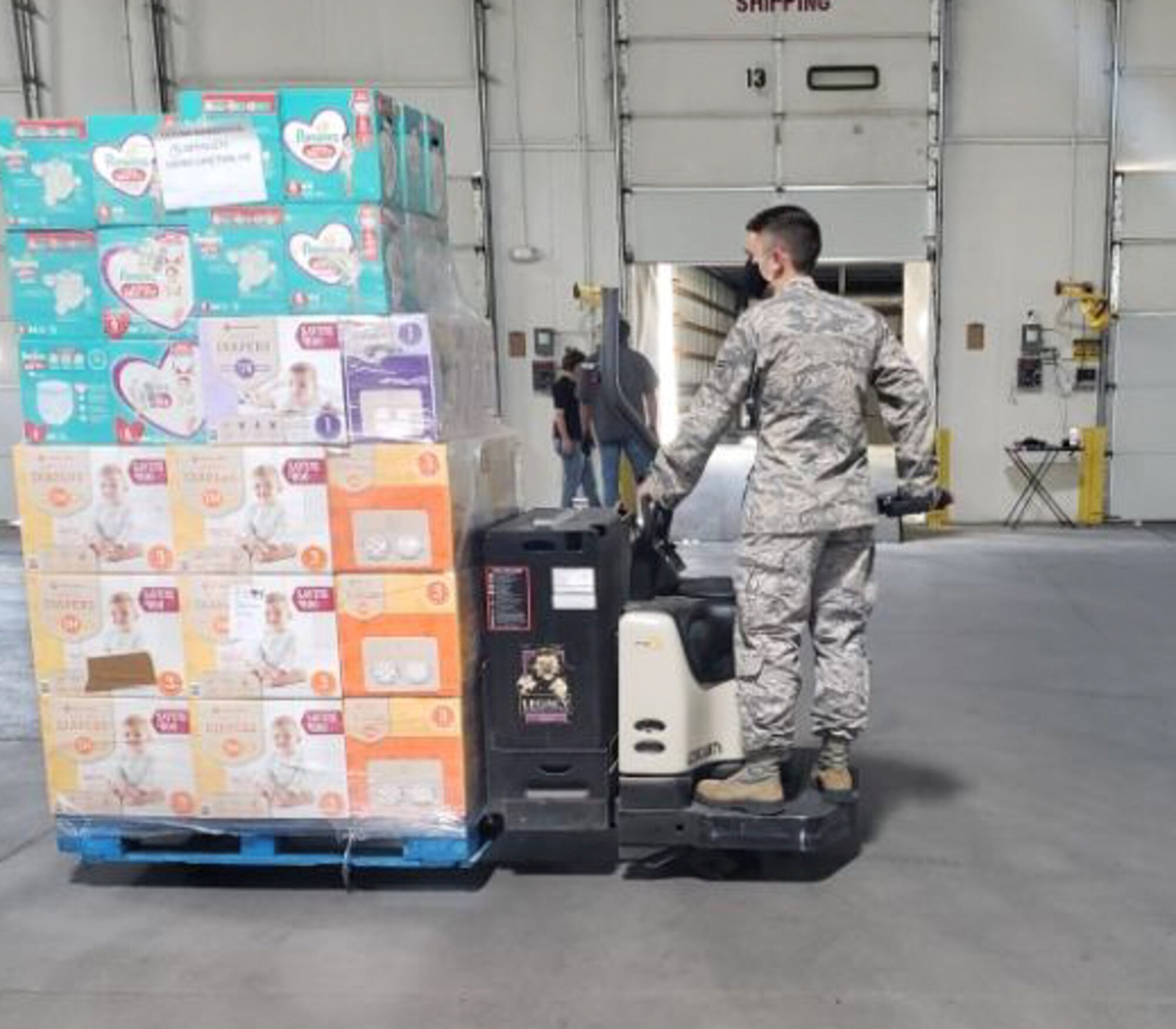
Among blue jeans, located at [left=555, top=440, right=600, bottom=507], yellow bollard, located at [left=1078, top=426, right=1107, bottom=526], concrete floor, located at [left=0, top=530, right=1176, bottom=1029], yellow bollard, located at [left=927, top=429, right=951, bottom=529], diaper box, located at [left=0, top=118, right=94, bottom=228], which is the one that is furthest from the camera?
yellow bollard, located at [left=927, top=429, right=951, bottom=529]

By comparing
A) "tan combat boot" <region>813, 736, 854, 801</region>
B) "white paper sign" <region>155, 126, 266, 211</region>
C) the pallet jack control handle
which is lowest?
"tan combat boot" <region>813, 736, 854, 801</region>

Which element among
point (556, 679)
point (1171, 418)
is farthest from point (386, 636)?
point (1171, 418)

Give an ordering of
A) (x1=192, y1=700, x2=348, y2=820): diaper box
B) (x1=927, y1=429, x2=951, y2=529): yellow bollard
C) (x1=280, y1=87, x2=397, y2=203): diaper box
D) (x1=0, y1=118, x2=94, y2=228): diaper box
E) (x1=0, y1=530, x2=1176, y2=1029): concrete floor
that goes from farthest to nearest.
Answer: (x1=927, y1=429, x2=951, y2=529): yellow bollard, (x1=192, y1=700, x2=348, y2=820): diaper box, (x1=0, y1=118, x2=94, y2=228): diaper box, (x1=280, y1=87, x2=397, y2=203): diaper box, (x1=0, y1=530, x2=1176, y2=1029): concrete floor

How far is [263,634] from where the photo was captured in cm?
302

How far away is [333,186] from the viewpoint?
2850 mm

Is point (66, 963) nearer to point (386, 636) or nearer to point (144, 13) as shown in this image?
point (386, 636)

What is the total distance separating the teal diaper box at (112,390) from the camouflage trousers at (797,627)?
5.30 ft

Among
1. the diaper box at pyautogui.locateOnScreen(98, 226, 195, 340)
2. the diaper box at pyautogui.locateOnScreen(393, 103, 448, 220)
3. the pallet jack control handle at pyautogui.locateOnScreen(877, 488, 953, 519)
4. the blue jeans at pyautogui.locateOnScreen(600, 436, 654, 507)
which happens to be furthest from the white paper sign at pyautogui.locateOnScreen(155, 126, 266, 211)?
the blue jeans at pyautogui.locateOnScreen(600, 436, 654, 507)

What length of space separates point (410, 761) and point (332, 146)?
1689 millimetres

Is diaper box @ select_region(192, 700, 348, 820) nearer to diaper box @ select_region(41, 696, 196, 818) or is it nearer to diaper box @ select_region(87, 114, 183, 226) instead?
diaper box @ select_region(41, 696, 196, 818)

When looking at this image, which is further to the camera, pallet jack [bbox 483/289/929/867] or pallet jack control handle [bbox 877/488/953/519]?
pallet jack control handle [bbox 877/488/953/519]

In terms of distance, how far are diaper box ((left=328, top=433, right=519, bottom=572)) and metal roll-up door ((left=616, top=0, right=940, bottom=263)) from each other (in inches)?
288

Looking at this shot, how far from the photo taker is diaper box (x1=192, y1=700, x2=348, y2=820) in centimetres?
304

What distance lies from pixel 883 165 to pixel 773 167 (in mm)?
965
